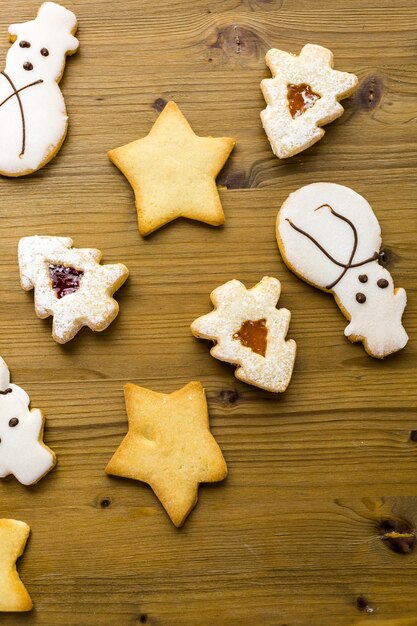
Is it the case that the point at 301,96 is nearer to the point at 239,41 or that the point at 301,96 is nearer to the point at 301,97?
the point at 301,97

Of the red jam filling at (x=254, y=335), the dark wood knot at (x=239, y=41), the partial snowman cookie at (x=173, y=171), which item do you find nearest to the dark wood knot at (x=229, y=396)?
the red jam filling at (x=254, y=335)

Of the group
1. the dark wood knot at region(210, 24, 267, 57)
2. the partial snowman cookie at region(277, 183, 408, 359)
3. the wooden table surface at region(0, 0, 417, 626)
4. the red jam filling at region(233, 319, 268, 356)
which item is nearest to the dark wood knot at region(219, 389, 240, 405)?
the wooden table surface at region(0, 0, 417, 626)

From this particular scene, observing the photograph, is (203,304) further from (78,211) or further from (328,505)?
(328,505)

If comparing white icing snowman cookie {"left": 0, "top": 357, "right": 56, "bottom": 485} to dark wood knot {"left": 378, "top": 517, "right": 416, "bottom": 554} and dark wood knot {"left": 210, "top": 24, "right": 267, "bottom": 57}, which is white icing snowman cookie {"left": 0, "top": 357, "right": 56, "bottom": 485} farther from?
dark wood knot {"left": 210, "top": 24, "right": 267, "bottom": 57}

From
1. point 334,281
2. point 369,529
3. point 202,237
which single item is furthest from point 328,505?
point 202,237

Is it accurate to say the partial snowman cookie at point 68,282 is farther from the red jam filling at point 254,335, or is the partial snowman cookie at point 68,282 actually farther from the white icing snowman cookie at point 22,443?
the red jam filling at point 254,335

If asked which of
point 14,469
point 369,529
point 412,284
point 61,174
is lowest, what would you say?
point 369,529
